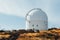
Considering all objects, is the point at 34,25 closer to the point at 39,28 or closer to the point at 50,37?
the point at 39,28

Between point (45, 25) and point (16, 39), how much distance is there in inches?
946

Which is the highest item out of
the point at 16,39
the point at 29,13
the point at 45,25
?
the point at 29,13

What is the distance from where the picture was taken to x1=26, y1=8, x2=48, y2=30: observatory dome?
77438mm

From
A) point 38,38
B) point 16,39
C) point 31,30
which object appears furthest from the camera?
point 31,30

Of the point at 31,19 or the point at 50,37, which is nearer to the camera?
the point at 50,37

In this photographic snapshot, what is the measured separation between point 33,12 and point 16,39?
23.8 metres

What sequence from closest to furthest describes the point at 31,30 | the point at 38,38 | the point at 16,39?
the point at 38,38 → the point at 16,39 → the point at 31,30

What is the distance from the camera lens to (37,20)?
77125 mm

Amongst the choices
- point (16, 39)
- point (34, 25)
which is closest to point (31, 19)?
point (34, 25)

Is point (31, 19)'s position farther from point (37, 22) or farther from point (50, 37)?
point (50, 37)

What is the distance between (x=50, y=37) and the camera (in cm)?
5469

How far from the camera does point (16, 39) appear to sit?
58312 millimetres

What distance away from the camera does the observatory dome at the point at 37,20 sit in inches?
3049

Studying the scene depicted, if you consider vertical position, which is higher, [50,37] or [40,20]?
[40,20]
